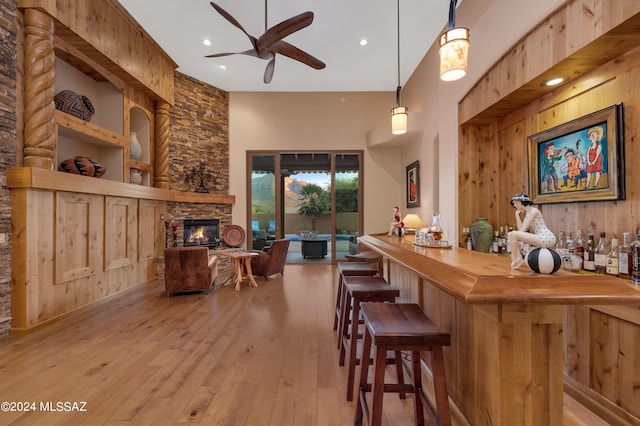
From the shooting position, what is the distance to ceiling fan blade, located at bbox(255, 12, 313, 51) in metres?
2.98

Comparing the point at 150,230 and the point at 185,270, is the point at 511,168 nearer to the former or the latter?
the point at 185,270

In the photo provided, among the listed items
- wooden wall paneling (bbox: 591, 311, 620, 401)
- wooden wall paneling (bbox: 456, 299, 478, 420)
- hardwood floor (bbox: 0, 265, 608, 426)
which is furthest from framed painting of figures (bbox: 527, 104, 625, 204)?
hardwood floor (bbox: 0, 265, 608, 426)

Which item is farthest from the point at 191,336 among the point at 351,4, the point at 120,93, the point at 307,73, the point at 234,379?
the point at 307,73

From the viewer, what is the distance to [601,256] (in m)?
1.95

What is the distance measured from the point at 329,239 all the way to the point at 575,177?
5.28 m

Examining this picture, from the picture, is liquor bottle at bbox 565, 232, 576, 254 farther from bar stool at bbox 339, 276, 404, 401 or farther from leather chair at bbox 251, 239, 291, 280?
leather chair at bbox 251, 239, 291, 280

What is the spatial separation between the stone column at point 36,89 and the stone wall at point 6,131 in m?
0.10

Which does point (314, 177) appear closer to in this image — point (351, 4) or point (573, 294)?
point (351, 4)

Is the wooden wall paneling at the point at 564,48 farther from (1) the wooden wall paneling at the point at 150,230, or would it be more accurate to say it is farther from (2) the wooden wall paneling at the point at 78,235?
(1) the wooden wall paneling at the point at 150,230

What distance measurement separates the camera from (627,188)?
1880 mm

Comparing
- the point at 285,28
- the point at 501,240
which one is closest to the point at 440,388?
the point at 501,240

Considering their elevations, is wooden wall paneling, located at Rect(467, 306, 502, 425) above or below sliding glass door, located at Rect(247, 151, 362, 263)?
below

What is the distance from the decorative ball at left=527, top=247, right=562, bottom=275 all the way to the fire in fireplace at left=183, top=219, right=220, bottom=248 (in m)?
6.13

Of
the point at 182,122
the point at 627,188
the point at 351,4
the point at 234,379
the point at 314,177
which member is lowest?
the point at 234,379
